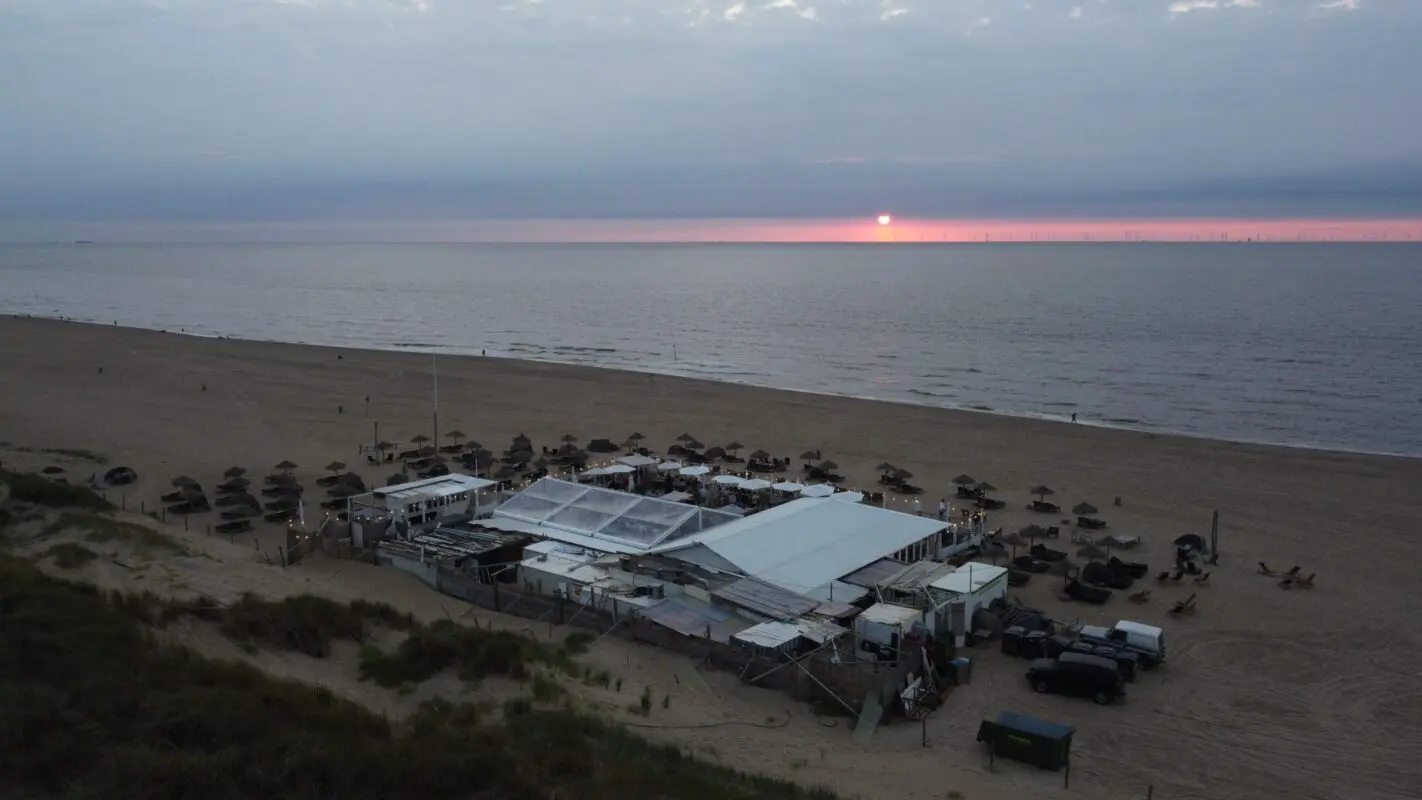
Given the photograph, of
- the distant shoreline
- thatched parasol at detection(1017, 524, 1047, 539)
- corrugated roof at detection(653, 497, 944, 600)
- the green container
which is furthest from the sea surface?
the green container

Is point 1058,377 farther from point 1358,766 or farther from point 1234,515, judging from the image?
point 1358,766

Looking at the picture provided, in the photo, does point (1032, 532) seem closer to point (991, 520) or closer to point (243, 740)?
point (991, 520)

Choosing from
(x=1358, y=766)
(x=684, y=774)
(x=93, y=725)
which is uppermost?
(x=93, y=725)

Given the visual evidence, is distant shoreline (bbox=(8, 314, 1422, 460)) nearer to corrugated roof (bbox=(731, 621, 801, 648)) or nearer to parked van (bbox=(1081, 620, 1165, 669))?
parked van (bbox=(1081, 620, 1165, 669))

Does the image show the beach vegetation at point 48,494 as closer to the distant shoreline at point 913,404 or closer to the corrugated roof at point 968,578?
the corrugated roof at point 968,578

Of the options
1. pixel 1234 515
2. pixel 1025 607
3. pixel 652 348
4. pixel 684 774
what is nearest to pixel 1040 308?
pixel 652 348

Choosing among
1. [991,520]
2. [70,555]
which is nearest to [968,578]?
[991,520]
